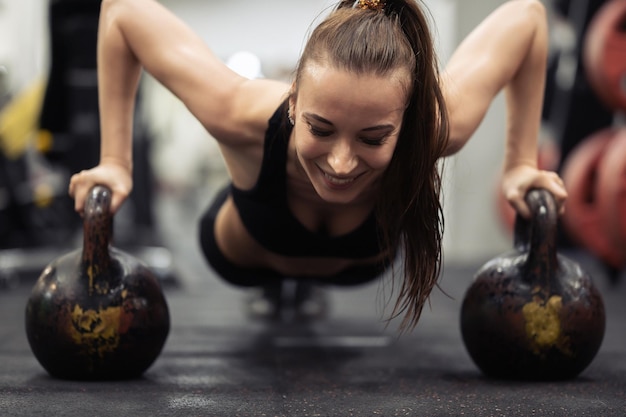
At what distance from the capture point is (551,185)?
1.53 metres

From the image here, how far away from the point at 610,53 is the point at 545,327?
2.03m

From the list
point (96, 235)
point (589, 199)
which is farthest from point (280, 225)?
point (589, 199)

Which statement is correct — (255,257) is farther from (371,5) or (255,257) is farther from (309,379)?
(371,5)

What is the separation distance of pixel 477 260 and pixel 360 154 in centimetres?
388

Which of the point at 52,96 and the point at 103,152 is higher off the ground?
the point at 52,96

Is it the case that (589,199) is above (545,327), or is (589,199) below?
above

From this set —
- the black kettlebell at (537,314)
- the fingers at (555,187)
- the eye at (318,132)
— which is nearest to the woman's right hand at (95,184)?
the eye at (318,132)

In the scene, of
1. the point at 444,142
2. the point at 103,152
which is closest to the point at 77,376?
the point at 103,152

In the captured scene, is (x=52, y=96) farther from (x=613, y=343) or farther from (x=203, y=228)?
(x=613, y=343)

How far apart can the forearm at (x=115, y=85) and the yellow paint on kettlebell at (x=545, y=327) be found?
0.82m

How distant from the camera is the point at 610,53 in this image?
3.11 meters

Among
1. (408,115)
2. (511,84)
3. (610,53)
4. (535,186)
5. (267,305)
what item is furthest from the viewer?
(610,53)

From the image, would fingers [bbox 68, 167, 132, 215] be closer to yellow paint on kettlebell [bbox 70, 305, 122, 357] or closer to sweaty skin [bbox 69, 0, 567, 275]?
sweaty skin [bbox 69, 0, 567, 275]

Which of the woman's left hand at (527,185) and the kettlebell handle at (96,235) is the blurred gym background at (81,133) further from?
the kettlebell handle at (96,235)
